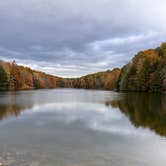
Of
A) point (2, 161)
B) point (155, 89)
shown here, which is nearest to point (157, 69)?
point (155, 89)

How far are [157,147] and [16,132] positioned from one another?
7630 mm

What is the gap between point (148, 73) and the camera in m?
67.1

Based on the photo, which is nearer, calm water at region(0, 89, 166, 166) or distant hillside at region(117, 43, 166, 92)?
calm water at region(0, 89, 166, 166)

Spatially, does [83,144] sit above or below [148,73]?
below

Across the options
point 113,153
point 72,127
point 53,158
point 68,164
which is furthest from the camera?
point 72,127

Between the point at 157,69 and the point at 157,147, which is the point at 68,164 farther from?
the point at 157,69

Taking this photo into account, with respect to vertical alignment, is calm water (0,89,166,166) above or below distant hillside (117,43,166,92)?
below

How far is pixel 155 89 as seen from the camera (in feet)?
209

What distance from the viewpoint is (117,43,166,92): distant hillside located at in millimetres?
61188

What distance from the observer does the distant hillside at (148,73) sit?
201 ft

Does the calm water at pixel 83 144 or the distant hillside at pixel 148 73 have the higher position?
the distant hillside at pixel 148 73

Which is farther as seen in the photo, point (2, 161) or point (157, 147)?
point (157, 147)

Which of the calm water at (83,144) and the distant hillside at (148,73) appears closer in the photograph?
the calm water at (83,144)

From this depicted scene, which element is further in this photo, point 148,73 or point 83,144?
point 148,73
